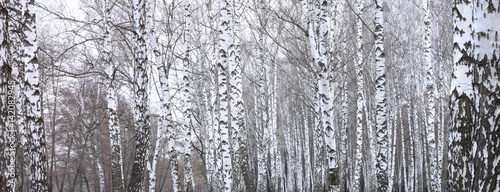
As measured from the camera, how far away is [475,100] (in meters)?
4.20

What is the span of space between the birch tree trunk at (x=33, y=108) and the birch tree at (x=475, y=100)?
6.63 metres

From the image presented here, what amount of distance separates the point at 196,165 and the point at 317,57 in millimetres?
32204

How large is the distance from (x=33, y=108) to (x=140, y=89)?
1883 millimetres

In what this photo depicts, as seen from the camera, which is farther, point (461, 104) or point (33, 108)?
point (33, 108)

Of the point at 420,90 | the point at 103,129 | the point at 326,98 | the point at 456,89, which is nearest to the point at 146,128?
the point at 326,98

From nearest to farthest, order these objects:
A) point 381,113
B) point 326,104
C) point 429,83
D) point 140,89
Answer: point 140,89
point 326,104
point 381,113
point 429,83

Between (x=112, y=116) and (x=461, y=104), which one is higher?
(x=112, y=116)

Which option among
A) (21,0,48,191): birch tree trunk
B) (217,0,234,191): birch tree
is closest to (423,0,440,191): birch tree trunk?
(217,0,234,191): birch tree

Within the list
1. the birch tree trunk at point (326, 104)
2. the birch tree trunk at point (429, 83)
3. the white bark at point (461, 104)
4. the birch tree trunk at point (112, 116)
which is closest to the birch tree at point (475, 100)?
the white bark at point (461, 104)

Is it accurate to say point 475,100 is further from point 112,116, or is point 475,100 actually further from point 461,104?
point 112,116

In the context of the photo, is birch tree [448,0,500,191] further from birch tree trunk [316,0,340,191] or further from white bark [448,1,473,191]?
birch tree trunk [316,0,340,191]

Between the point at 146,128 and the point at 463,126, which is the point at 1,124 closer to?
the point at 146,128

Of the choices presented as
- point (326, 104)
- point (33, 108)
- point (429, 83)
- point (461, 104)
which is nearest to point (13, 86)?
point (33, 108)

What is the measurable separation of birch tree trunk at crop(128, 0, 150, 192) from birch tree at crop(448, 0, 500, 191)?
5.71 metres
